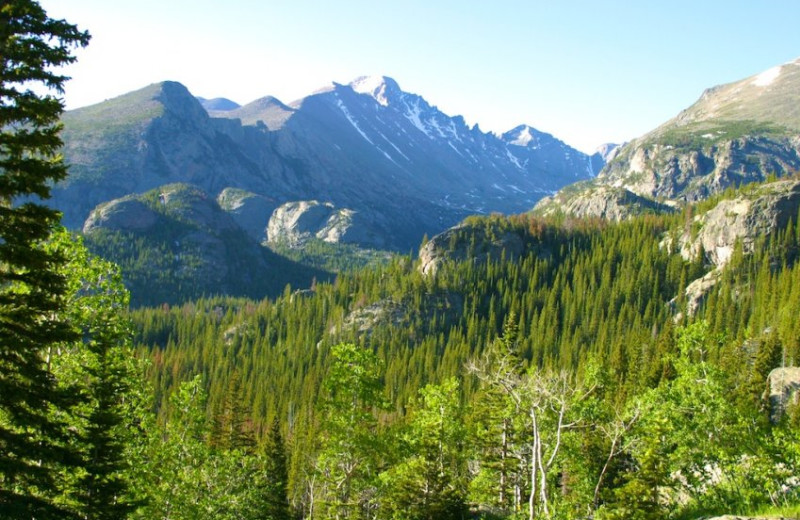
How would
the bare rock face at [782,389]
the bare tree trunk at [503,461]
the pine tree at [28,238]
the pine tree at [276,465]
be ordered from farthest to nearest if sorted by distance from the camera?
1. the bare rock face at [782,389]
2. the pine tree at [276,465]
3. the bare tree trunk at [503,461]
4. the pine tree at [28,238]

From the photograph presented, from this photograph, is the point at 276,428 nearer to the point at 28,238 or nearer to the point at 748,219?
the point at 28,238

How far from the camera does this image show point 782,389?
66.4 metres

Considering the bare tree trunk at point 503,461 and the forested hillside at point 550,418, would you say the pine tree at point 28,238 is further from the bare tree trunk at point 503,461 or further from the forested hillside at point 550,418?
the bare tree trunk at point 503,461

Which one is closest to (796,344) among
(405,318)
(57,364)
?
(57,364)

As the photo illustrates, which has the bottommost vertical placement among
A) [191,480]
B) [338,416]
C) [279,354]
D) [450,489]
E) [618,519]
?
[279,354]

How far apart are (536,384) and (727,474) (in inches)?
385

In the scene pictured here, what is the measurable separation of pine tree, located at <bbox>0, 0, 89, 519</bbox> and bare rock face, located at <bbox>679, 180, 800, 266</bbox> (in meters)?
199

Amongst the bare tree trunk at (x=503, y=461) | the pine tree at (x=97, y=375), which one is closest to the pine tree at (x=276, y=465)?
the bare tree trunk at (x=503, y=461)

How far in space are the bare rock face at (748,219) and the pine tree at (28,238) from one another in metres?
199

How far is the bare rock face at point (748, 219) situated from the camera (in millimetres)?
186500

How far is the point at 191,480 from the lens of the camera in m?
28.0

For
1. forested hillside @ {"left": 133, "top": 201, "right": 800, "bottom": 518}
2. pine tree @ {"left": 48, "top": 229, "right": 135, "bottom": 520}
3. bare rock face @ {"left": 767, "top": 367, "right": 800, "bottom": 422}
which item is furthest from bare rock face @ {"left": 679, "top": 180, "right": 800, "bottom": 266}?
pine tree @ {"left": 48, "top": 229, "right": 135, "bottom": 520}

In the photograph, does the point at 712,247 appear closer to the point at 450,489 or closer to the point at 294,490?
the point at 294,490

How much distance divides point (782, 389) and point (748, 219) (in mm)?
143715
